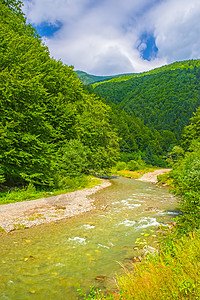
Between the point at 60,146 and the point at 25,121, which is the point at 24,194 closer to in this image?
the point at 25,121

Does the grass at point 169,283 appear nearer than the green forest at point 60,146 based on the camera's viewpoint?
Yes

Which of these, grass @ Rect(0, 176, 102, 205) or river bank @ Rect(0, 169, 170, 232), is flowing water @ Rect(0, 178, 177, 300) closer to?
river bank @ Rect(0, 169, 170, 232)

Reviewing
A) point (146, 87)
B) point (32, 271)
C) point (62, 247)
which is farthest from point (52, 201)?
point (146, 87)

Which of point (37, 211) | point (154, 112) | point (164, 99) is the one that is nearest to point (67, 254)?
point (37, 211)

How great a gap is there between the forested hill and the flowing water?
113567 mm

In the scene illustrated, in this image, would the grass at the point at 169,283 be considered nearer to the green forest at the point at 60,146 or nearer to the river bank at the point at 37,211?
the green forest at the point at 60,146

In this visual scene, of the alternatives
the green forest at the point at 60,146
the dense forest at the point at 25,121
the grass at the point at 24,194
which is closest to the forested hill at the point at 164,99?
the green forest at the point at 60,146

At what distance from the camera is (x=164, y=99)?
536ft

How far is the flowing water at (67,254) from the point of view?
4.89 m

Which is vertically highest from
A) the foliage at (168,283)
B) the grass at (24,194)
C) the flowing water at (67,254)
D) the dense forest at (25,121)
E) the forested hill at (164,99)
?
the forested hill at (164,99)

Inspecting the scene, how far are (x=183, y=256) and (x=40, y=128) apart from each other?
14.8 meters

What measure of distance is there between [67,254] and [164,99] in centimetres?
17195

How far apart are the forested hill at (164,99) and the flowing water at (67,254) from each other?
373ft

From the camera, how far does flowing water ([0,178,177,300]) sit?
4.89m
